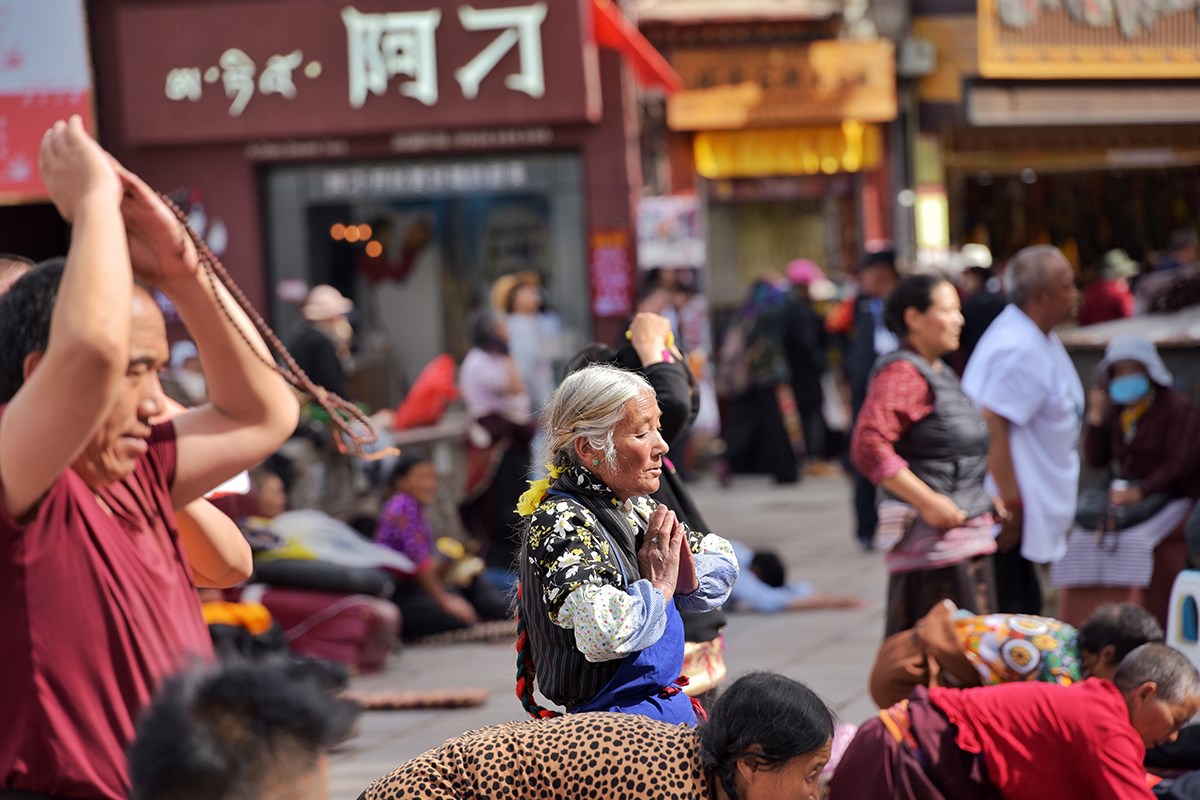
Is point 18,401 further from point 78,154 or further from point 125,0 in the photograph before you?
point 125,0

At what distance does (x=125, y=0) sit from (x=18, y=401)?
47.3 feet

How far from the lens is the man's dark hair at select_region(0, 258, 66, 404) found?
2.32 m

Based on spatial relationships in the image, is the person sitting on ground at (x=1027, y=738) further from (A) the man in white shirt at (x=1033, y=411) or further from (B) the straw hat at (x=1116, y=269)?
(B) the straw hat at (x=1116, y=269)

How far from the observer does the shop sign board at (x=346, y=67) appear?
1510 centimetres

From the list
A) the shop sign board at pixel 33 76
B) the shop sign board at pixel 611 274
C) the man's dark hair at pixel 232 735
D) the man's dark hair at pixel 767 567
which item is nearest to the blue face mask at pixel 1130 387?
the man's dark hair at pixel 767 567

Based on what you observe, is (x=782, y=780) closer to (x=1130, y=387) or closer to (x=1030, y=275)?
(x=1030, y=275)

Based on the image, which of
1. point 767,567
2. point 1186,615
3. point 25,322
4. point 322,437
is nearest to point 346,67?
point 322,437

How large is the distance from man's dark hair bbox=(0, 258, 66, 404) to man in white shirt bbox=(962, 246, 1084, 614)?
4553 millimetres

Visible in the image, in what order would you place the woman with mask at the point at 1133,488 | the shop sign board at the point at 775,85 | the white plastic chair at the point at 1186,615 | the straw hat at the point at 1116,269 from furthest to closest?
the shop sign board at the point at 775,85 < the straw hat at the point at 1116,269 < the woman with mask at the point at 1133,488 < the white plastic chair at the point at 1186,615

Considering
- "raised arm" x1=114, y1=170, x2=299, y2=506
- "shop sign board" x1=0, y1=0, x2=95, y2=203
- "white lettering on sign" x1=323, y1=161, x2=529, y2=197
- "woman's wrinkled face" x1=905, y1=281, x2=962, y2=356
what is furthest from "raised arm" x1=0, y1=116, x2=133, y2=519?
"shop sign board" x1=0, y1=0, x2=95, y2=203

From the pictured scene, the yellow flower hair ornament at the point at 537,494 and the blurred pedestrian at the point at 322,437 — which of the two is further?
the blurred pedestrian at the point at 322,437

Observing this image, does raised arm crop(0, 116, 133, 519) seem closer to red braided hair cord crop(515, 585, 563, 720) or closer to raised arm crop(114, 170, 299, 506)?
raised arm crop(114, 170, 299, 506)

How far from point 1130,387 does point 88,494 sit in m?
5.35

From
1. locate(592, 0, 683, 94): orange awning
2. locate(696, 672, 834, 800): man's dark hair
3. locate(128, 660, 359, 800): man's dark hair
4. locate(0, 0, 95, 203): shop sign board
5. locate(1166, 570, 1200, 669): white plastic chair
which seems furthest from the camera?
locate(0, 0, 95, 203): shop sign board
